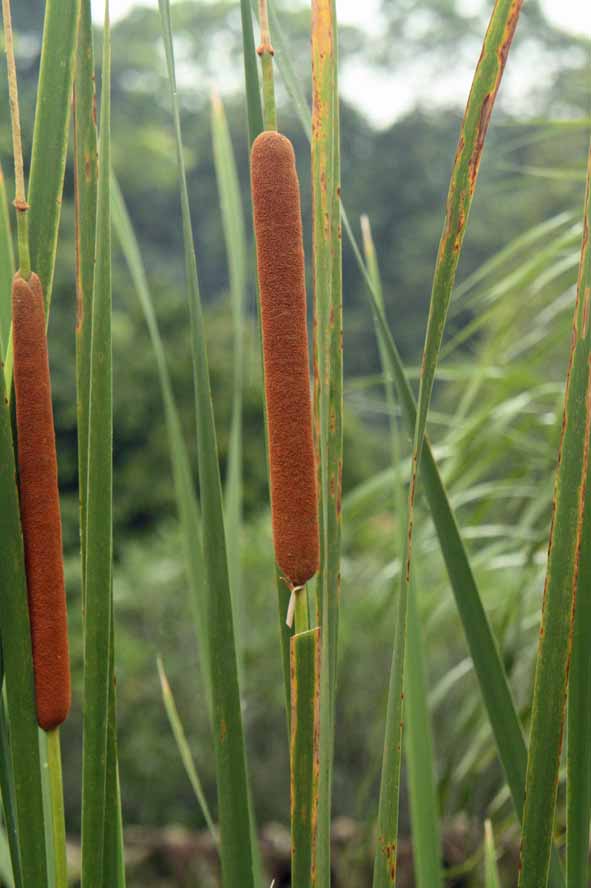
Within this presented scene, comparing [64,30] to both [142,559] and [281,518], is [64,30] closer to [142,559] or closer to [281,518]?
[281,518]

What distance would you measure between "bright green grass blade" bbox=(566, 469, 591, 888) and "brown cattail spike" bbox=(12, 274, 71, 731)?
164mm

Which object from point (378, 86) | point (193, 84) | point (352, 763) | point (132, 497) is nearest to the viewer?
point (352, 763)

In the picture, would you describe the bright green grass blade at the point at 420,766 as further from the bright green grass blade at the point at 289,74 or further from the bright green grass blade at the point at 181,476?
the bright green grass blade at the point at 289,74

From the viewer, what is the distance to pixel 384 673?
8.30 feet

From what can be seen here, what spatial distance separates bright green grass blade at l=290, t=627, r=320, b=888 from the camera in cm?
29

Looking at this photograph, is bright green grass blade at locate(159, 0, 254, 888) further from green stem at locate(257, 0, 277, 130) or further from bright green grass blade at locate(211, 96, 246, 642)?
bright green grass blade at locate(211, 96, 246, 642)

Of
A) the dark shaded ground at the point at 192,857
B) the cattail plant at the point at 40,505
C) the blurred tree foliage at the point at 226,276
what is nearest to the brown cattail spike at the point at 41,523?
the cattail plant at the point at 40,505

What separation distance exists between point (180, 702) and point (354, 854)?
1.26 meters

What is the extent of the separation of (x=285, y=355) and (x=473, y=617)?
0.44ft

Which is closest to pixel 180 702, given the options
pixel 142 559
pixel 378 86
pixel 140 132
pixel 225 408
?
pixel 142 559

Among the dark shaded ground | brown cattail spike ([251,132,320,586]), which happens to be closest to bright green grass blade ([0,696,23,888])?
brown cattail spike ([251,132,320,586])

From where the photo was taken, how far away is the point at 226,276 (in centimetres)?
1036

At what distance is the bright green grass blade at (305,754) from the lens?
0.29 meters

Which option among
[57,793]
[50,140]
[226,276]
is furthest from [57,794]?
[226,276]
